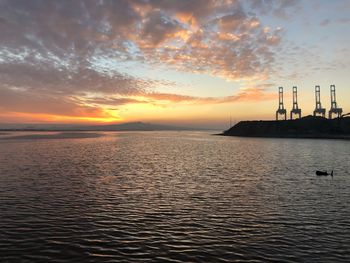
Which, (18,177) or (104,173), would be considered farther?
(104,173)

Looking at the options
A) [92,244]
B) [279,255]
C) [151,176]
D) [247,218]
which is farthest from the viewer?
[151,176]

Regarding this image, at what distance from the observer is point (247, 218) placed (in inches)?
846

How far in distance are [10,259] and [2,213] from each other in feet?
28.7

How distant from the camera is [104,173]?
42719 mm

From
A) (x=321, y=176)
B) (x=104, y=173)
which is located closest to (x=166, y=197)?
(x=104, y=173)

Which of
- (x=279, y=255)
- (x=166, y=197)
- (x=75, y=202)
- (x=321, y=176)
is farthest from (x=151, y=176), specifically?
(x=279, y=255)

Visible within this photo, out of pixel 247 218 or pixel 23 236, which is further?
pixel 247 218

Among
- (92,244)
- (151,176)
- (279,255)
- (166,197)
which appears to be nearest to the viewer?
(279,255)

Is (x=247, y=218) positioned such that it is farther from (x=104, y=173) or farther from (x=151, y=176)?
(x=104, y=173)

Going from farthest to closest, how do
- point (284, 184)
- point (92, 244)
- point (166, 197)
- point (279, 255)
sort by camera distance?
point (284, 184), point (166, 197), point (92, 244), point (279, 255)

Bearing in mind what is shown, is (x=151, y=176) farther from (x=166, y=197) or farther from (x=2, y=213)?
Result: (x=2, y=213)

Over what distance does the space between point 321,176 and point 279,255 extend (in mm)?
30412

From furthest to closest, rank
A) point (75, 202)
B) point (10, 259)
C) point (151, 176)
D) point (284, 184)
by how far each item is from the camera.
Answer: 1. point (151, 176)
2. point (284, 184)
3. point (75, 202)
4. point (10, 259)

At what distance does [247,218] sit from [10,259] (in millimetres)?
14705
